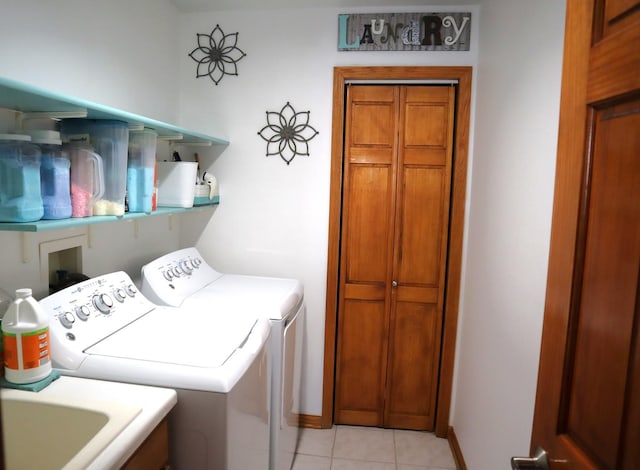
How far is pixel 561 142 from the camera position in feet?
2.74

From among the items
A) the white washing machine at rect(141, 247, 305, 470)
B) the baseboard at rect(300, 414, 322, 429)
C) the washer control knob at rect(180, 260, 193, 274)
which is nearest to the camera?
the white washing machine at rect(141, 247, 305, 470)

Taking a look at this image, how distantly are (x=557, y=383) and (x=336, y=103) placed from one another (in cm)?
196

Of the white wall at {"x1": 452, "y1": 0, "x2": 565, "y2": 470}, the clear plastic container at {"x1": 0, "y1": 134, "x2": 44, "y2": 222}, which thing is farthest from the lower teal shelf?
the white wall at {"x1": 452, "y1": 0, "x2": 565, "y2": 470}

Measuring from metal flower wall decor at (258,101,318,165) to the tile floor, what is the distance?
1.73 meters

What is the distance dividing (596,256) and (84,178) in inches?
56.4

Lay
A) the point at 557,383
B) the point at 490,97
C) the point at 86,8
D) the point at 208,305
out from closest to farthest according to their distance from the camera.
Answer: the point at 557,383, the point at 86,8, the point at 208,305, the point at 490,97

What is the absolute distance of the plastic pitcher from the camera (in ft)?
4.31

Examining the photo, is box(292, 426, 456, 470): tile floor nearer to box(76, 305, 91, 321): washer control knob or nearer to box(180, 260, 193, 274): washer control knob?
box(180, 260, 193, 274): washer control knob

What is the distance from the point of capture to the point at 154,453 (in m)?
1.11

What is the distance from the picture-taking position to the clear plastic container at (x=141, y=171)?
1615 millimetres

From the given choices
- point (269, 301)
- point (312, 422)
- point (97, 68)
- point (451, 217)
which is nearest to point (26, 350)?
point (269, 301)

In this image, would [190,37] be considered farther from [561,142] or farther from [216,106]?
[561,142]

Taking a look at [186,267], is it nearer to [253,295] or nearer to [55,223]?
[253,295]

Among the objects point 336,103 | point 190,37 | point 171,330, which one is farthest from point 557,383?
point 190,37
